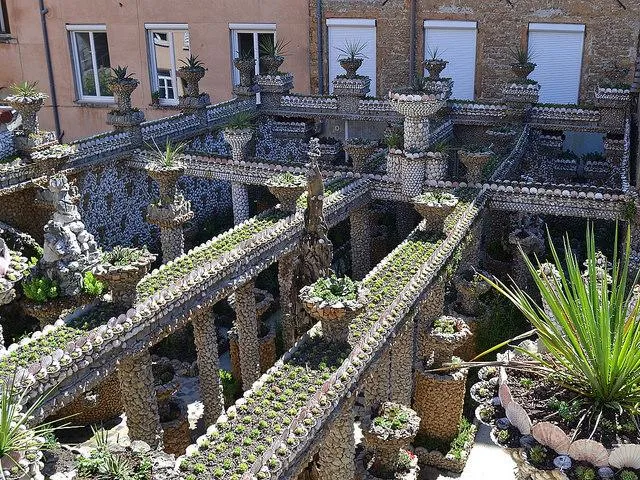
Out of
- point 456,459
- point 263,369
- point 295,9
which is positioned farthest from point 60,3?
point 456,459

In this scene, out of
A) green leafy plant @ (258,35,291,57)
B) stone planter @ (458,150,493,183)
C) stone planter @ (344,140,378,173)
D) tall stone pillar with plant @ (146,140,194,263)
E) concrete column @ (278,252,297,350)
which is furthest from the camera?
green leafy plant @ (258,35,291,57)

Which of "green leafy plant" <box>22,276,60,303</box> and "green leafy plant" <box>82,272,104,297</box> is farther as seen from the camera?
"green leafy plant" <box>82,272,104,297</box>

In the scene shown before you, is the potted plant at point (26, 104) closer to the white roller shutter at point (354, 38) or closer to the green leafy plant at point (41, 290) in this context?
the green leafy plant at point (41, 290)

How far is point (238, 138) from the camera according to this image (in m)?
17.8

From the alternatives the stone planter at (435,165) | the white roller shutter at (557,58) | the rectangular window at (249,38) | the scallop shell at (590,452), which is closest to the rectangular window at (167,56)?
the rectangular window at (249,38)

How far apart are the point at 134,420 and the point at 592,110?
1563 centimetres

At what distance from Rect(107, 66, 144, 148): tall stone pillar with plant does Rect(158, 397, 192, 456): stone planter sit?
8.72 meters

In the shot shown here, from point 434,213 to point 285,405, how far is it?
6.19 meters

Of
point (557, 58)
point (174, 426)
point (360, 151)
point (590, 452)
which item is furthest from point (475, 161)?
point (590, 452)

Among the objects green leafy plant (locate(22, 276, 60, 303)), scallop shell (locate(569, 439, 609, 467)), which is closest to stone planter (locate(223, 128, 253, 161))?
green leafy plant (locate(22, 276, 60, 303))

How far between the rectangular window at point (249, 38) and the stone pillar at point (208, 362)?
50.2 feet

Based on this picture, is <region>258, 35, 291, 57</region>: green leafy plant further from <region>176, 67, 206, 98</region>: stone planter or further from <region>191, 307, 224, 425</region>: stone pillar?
<region>191, 307, 224, 425</region>: stone pillar

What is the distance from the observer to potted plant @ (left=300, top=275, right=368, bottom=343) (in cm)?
937

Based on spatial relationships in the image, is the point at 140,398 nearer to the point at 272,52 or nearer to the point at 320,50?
the point at 272,52
